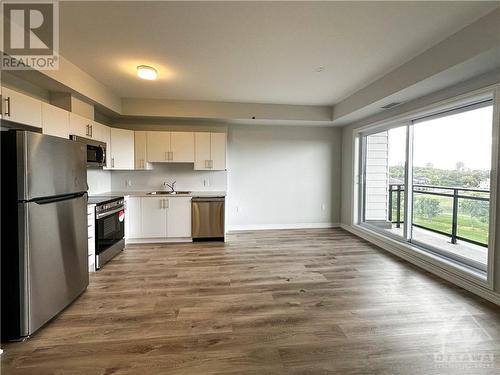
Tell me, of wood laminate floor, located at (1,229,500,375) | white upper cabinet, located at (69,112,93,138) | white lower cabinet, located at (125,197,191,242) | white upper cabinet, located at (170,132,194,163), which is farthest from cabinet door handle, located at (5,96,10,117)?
white upper cabinet, located at (170,132,194,163)

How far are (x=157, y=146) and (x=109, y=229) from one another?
1877 mm

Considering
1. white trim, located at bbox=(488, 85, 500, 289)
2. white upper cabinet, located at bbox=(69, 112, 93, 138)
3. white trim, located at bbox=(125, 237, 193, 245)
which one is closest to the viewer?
white trim, located at bbox=(488, 85, 500, 289)

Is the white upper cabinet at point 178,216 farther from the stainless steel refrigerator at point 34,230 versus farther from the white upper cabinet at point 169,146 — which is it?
the stainless steel refrigerator at point 34,230

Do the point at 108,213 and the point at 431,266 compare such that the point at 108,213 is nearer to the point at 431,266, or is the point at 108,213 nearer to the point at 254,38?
the point at 254,38

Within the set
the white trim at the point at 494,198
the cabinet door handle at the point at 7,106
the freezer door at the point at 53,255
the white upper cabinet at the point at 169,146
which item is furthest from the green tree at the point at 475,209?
the cabinet door handle at the point at 7,106

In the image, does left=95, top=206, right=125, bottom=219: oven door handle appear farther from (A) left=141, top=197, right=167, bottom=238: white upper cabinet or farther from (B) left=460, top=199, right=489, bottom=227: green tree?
(B) left=460, top=199, right=489, bottom=227: green tree

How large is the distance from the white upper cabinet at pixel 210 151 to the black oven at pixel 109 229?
5.36ft

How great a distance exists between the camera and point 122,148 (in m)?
4.65

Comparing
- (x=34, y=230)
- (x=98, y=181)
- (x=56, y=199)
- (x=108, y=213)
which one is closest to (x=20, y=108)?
(x=56, y=199)

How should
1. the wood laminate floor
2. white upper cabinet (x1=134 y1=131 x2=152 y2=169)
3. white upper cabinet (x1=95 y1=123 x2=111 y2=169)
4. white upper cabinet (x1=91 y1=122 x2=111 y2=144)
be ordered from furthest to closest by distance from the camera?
white upper cabinet (x1=134 y1=131 x2=152 y2=169) → white upper cabinet (x1=95 y1=123 x2=111 y2=169) → white upper cabinet (x1=91 y1=122 x2=111 y2=144) → the wood laminate floor

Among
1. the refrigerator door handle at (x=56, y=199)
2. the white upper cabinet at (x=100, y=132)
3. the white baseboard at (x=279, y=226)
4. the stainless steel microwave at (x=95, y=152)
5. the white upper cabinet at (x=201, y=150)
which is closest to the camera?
the refrigerator door handle at (x=56, y=199)

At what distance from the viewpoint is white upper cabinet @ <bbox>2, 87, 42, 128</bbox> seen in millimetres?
2270

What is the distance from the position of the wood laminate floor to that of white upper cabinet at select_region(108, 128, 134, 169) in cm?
202

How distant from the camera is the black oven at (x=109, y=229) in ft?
11.3
